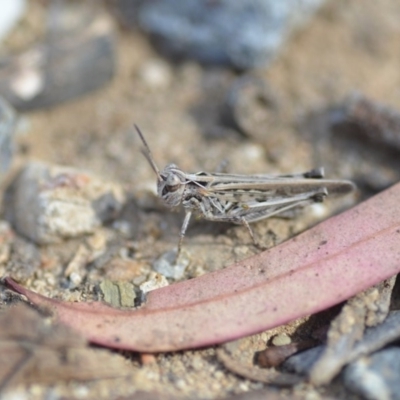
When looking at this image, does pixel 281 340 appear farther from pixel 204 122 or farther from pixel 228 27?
pixel 228 27

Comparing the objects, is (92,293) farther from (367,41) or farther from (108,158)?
(367,41)

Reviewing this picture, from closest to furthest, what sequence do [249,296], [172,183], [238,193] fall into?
[249,296]
[172,183]
[238,193]

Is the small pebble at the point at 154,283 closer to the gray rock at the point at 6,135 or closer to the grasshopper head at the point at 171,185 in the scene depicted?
the grasshopper head at the point at 171,185

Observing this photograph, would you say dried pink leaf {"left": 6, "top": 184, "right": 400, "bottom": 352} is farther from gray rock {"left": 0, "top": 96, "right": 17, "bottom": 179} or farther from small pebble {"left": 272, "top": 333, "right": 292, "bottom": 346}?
gray rock {"left": 0, "top": 96, "right": 17, "bottom": 179}

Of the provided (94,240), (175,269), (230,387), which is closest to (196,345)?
(230,387)

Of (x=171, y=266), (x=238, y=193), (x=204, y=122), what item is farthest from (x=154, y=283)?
(x=204, y=122)
